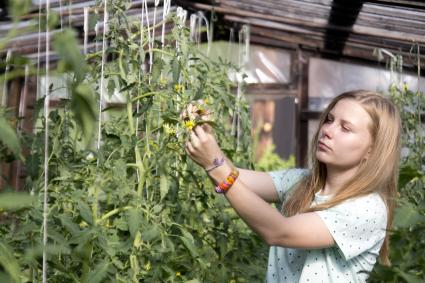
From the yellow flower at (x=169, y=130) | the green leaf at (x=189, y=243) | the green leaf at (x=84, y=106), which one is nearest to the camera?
the green leaf at (x=84, y=106)

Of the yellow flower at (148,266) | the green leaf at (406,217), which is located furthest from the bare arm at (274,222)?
the green leaf at (406,217)

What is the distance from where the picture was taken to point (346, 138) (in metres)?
1.96

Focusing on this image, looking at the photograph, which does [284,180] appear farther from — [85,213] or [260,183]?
[85,213]

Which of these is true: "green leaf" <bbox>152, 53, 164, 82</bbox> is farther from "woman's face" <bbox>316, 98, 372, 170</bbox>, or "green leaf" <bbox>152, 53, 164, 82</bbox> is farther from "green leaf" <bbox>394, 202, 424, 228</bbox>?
Result: "green leaf" <bbox>394, 202, 424, 228</bbox>

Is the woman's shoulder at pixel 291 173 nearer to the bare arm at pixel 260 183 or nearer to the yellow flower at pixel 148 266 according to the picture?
the bare arm at pixel 260 183

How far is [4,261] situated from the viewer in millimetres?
887

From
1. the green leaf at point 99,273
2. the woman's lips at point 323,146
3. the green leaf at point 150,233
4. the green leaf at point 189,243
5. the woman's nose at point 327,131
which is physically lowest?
the green leaf at point 99,273

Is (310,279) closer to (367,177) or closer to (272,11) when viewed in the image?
(367,177)

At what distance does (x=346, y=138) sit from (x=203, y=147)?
420 mm

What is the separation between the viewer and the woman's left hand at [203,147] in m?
1.69

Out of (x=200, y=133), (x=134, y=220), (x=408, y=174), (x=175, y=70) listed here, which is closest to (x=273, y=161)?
(x=175, y=70)

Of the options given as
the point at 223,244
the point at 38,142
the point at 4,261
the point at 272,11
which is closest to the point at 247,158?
the point at 223,244

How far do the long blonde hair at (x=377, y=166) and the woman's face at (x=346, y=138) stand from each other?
0.02 m

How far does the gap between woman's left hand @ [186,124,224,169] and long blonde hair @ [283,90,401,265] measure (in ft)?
1.17
